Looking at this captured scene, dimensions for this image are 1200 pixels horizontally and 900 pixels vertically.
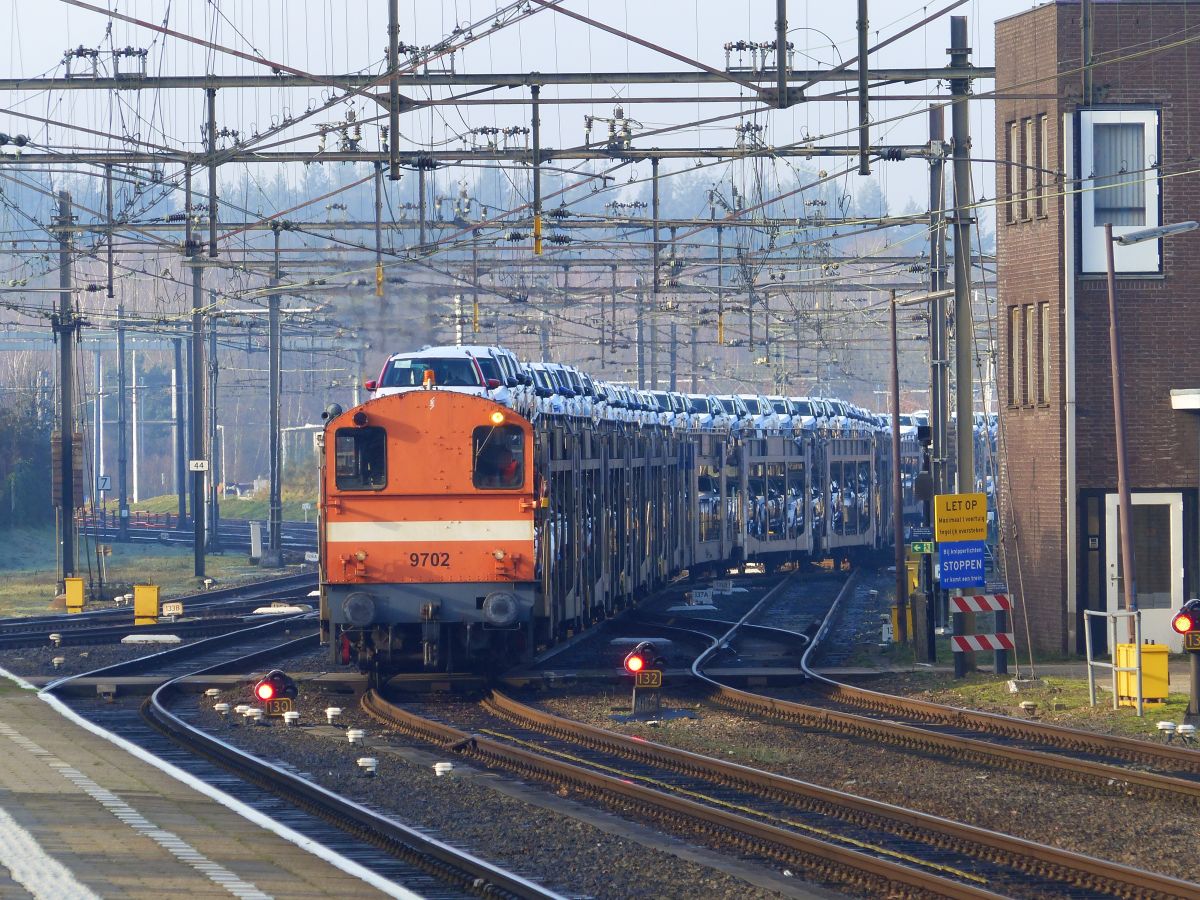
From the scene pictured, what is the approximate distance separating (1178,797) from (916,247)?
544 feet

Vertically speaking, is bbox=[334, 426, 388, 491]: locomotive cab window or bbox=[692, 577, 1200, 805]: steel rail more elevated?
bbox=[334, 426, 388, 491]: locomotive cab window

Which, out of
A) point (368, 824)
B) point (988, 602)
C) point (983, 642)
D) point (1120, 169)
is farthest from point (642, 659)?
point (1120, 169)

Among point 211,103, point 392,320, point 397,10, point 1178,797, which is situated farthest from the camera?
point 392,320

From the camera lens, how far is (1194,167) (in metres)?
24.0

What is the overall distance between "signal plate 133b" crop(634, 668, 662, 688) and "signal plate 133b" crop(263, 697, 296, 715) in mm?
3709

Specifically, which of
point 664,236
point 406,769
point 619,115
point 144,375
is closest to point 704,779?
point 406,769

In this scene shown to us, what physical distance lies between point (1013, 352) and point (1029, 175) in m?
2.53

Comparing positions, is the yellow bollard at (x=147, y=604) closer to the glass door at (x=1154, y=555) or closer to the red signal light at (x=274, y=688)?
the red signal light at (x=274, y=688)

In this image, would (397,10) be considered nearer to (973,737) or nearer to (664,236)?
(973,737)

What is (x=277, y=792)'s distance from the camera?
1381cm

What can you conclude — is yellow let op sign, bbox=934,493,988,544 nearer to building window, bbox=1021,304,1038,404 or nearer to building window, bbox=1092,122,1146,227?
building window, bbox=1021,304,1038,404

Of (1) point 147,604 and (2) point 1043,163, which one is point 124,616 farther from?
(2) point 1043,163

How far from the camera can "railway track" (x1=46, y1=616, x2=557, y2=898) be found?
34.8 ft

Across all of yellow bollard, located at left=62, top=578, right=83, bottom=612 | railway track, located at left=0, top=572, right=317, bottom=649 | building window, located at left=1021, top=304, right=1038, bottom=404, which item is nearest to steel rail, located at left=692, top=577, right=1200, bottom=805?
building window, located at left=1021, top=304, right=1038, bottom=404
